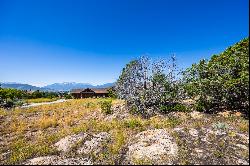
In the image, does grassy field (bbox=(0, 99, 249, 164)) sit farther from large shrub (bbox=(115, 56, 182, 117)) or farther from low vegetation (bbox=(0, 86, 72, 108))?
low vegetation (bbox=(0, 86, 72, 108))

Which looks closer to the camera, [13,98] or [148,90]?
[148,90]

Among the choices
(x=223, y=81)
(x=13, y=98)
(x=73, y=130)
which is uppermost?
(x=223, y=81)

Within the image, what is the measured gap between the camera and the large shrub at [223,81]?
65.3ft

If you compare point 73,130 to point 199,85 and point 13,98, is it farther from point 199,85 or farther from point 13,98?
point 13,98

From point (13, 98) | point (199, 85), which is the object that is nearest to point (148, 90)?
point (199, 85)

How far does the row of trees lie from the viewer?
814 inches

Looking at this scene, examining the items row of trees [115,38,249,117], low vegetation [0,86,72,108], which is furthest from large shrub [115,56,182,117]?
low vegetation [0,86,72,108]

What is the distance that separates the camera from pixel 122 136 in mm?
18203

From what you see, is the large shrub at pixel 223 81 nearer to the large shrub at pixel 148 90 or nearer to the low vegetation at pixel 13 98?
the large shrub at pixel 148 90

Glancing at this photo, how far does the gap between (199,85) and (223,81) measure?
231cm

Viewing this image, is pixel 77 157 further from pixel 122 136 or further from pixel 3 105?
pixel 3 105

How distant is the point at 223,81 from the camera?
2148 cm

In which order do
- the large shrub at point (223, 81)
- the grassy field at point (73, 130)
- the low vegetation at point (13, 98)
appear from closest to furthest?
the grassy field at point (73, 130)
the large shrub at point (223, 81)
the low vegetation at point (13, 98)

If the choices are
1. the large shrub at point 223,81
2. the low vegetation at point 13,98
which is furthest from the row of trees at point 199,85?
the low vegetation at point 13,98
